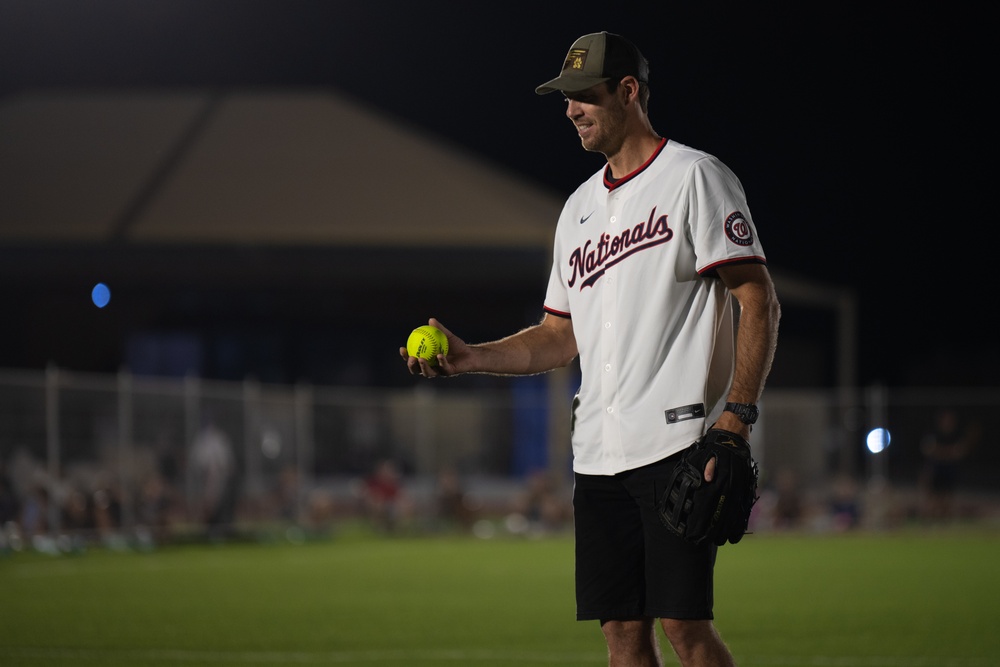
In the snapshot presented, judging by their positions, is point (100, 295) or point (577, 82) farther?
point (100, 295)

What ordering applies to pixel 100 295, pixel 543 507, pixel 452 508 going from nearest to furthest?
pixel 543 507
pixel 452 508
pixel 100 295

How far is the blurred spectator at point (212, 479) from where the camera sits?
22.1 meters

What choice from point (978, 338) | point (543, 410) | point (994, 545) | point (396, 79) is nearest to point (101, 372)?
point (543, 410)

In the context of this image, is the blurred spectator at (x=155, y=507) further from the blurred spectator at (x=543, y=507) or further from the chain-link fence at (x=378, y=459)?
the blurred spectator at (x=543, y=507)

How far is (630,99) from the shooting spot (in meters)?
5.13

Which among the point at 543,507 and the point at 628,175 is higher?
the point at 628,175

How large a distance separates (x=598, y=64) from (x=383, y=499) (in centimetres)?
2171

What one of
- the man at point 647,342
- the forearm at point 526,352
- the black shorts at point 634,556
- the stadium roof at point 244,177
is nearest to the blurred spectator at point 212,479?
the stadium roof at point 244,177

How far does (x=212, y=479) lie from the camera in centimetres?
2220

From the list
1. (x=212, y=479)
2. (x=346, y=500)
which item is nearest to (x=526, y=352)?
(x=212, y=479)

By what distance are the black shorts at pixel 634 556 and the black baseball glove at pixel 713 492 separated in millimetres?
98

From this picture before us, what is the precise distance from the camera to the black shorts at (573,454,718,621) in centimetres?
476

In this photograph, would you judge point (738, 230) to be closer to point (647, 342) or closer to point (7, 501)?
point (647, 342)

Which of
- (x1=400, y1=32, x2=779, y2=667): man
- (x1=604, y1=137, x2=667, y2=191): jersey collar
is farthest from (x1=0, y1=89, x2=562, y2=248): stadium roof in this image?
(x1=400, y1=32, x2=779, y2=667): man
